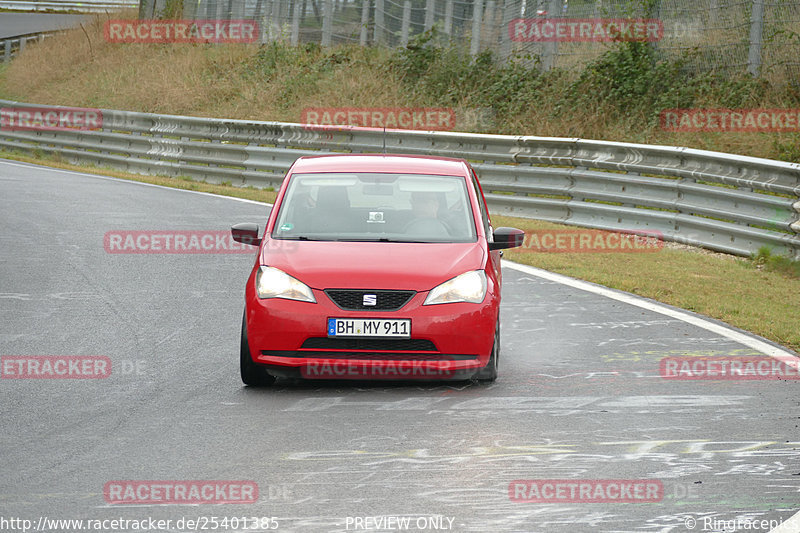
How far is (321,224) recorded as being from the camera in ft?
27.7

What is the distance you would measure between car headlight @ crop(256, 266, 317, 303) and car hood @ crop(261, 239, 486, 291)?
4 centimetres

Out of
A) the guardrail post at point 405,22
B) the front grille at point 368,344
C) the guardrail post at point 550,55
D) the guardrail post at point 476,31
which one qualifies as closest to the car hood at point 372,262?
the front grille at point 368,344

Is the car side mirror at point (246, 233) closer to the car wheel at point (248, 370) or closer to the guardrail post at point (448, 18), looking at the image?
the car wheel at point (248, 370)

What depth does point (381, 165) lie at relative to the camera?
902cm

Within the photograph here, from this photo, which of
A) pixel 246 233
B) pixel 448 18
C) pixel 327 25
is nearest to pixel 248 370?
pixel 246 233

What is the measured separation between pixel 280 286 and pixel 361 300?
1.82 ft

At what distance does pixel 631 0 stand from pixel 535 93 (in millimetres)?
2570

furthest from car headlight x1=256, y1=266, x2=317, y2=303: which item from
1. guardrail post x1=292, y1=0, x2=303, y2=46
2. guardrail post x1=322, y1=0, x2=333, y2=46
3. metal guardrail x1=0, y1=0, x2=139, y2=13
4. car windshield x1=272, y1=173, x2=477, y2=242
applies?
metal guardrail x1=0, y1=0, x2=139, y2=13

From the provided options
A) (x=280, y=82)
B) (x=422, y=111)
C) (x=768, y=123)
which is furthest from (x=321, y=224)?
(x=280, y=82)

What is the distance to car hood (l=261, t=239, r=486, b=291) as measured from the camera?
24.9 ft

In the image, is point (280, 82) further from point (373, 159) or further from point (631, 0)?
point (373, 159)

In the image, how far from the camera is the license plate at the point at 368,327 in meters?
7.47

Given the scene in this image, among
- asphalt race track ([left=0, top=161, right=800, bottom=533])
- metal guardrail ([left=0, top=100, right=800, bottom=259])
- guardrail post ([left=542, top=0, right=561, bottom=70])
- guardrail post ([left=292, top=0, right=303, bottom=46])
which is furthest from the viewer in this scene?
guardrail post ([left=292, top=0, right=303, bottom=46])

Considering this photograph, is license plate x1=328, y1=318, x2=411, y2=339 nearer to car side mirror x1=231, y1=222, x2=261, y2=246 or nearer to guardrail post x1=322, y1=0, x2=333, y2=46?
car side mirror x1=231, y1=222, x2=261, y2=246
